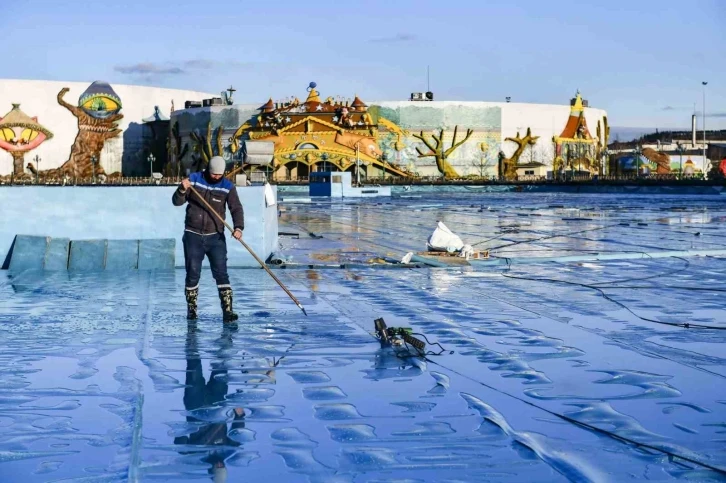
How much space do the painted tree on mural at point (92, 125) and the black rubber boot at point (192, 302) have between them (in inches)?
2676

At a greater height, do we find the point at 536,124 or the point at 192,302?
the point at 536,124

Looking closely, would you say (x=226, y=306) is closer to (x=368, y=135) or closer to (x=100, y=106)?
(x=368, y=135)

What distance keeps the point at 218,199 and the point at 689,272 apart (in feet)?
23.6

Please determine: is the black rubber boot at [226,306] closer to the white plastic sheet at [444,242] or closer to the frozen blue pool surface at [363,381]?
the frozen blue pool surface at [363,381]

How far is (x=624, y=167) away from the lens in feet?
339

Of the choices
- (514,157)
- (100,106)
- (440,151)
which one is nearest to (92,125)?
(100,106)

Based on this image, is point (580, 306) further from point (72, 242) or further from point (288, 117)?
Answer: point (288, 117)

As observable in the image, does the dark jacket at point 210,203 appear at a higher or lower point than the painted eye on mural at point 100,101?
lower

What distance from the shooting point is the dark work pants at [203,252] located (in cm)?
888

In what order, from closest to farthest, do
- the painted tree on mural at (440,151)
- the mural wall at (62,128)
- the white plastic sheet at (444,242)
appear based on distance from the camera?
the white plastic sheet at (444,242)
the painted tree on mural at (440,151)
the mural wall at (62,128)

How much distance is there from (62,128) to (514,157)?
3152 cm

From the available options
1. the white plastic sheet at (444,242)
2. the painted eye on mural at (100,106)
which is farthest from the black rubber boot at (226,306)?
the painted eye on mural at (100,106)

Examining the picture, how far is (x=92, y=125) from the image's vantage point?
76750 mm

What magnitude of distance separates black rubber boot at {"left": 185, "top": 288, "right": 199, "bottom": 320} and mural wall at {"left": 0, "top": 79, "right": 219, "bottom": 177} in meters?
68.0
